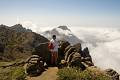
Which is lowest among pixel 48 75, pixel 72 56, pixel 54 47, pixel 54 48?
pixel 48 75

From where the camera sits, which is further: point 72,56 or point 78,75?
point 72,56

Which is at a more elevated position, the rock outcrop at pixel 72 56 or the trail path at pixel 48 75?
the rock outcrop at pixel 72 56

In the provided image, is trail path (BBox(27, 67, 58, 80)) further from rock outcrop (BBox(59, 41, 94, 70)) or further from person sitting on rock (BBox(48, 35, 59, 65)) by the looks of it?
rock outcrop (BBox(59, 41, 94, 70))

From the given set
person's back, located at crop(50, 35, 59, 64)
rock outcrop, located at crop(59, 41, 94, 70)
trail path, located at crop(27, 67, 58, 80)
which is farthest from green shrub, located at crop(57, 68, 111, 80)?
person's back, located at crop(50, 35, 59, 64)

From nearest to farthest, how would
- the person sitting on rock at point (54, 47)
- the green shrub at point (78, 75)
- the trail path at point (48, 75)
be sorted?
the green shrub at point (78, 75) < the trail path at point (48, 75) < the person sitting on rock at point (54, 47)

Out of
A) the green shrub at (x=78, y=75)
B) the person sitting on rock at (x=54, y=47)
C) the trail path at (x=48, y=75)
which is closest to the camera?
the green shrub at (x=78, y=75)

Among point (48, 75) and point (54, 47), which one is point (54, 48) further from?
point (48, 75)

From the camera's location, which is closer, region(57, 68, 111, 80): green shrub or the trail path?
region(57, 68, 111, 80): green shrub

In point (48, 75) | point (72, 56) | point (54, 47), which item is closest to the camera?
point (48, 75)

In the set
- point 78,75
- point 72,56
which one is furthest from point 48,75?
point 78,75

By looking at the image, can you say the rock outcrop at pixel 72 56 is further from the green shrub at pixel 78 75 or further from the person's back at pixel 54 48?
the green shrub at pixel 78 75

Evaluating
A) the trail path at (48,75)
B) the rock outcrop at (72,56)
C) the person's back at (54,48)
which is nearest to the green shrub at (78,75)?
the trail path at (48,75)

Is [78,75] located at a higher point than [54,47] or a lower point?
lower

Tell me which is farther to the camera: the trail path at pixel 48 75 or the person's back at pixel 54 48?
the person's back at pixel 54 48
